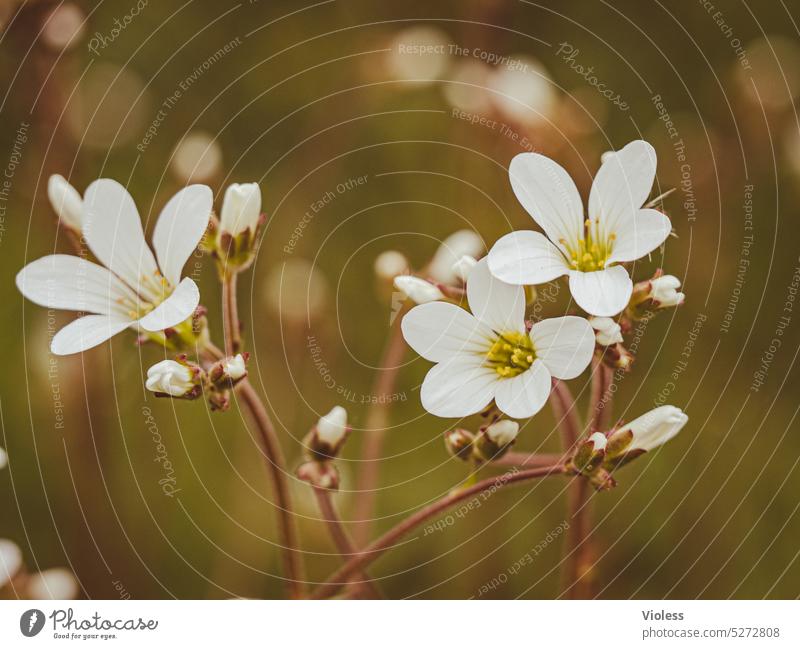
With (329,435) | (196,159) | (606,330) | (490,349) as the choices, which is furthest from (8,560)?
(606,330)

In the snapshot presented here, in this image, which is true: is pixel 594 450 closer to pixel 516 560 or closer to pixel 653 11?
pixel 516 560

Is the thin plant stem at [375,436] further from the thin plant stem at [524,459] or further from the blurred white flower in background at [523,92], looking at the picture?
the blurred white flower in background at [523,92]

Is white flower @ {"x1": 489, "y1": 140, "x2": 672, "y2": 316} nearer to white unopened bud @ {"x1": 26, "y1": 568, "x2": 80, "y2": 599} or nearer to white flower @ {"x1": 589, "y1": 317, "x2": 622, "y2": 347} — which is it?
white flower @ {"x1": 589, "y1": 317, "x2": 622, "y2": 347}

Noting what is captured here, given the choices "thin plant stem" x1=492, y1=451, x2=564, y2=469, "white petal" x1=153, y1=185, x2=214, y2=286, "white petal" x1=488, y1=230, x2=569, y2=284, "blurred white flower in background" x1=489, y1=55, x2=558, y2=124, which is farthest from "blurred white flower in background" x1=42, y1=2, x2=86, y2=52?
"thin plant stem" x1=492, y1=451, x2=564, y2=469

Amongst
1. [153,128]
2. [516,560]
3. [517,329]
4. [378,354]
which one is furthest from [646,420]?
[153,128]

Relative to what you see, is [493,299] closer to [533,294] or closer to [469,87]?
[533,294]

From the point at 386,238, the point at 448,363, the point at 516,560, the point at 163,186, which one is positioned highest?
the point at 163,186
